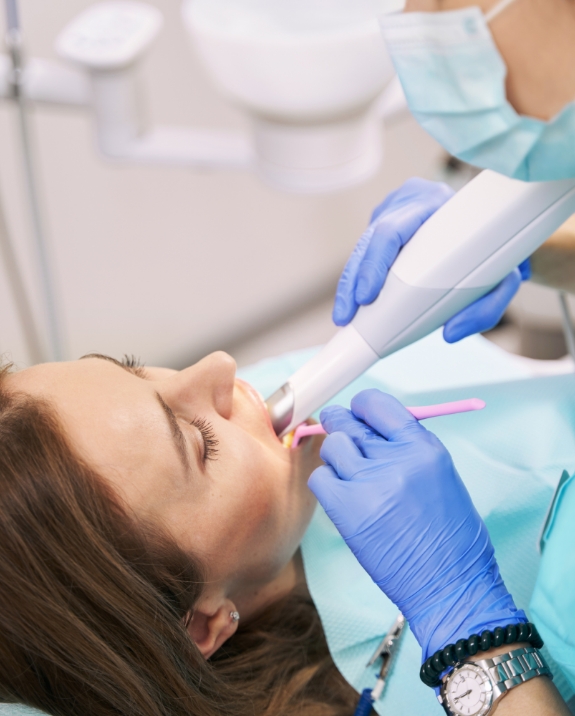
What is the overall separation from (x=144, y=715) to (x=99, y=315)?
1.43 metres

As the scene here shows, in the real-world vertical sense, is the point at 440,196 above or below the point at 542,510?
above

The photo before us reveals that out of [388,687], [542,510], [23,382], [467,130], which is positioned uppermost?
[467,130]

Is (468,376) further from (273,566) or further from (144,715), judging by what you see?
(144,715)

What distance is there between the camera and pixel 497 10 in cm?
53

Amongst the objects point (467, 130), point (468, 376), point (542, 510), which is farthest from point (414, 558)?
point (468, 376)

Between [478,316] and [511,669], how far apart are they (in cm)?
A: 49

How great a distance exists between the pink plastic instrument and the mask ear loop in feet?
1.47

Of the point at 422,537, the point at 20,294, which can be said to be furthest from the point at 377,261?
the point at 20,294

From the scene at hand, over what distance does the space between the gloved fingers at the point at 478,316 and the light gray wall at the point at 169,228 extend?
1087 mm

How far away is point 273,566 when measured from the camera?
99 cm

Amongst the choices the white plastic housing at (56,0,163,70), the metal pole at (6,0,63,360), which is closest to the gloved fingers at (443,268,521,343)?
the white plastic housing at (56,0,163,70)

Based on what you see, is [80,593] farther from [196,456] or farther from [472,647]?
[472,647]

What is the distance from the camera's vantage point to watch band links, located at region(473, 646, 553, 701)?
73cm

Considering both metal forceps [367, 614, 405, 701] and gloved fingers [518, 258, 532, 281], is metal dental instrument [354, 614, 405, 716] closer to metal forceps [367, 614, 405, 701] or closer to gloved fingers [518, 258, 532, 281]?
metal forceps [367, 614, 405, 701]
